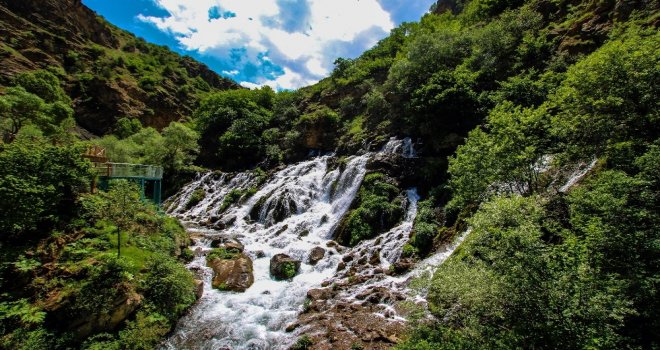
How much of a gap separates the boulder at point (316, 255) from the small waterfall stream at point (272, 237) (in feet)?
1.20

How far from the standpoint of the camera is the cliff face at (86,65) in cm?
5206

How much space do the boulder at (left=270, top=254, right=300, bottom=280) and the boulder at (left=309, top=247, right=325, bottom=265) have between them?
3.57 ft

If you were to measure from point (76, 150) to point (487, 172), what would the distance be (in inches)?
797

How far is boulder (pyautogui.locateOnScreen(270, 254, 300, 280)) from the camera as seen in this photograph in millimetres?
18516

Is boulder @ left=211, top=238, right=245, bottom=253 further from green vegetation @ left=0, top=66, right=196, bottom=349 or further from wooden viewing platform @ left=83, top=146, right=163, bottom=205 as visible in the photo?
wooden viewing platform @ left=83, top=146, right=163, bottom=205

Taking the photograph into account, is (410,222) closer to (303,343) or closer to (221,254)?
(303,343)

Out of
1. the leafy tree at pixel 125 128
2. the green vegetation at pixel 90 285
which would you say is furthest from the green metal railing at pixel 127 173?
the leafy tree at pixel 125 128

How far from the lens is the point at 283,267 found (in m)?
18.8

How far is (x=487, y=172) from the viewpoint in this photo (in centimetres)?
1442

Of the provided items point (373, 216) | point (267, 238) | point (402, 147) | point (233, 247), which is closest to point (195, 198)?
point (267, 238)

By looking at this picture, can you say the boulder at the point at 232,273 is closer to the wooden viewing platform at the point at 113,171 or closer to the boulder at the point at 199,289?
the boulder at the point at 199,289

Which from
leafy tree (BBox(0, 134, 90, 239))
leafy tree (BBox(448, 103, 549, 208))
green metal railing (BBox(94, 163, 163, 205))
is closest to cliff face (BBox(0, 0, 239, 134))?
green metal railing (BBox(94, 163, 163, 205))

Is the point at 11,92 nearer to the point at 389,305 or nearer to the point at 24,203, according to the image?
the point at 24,203

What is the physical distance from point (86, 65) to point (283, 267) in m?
69.4
